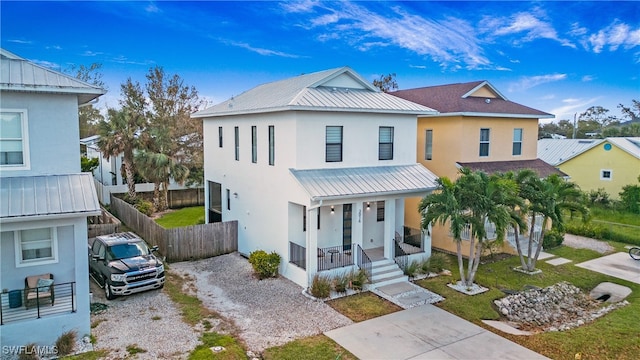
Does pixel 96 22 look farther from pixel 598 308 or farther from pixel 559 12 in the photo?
pixel 598 308

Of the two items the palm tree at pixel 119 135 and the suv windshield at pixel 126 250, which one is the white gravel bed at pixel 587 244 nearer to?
the suv windshield at pixel 126 250

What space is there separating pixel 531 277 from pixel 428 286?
4.61 metres

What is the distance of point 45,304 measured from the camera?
1026 cm

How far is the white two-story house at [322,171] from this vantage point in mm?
14445

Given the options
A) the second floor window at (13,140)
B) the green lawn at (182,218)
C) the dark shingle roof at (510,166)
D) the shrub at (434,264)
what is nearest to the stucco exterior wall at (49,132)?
the second floor window at (13,140)

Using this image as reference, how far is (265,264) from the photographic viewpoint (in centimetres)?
1490

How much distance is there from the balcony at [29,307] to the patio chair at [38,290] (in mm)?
28

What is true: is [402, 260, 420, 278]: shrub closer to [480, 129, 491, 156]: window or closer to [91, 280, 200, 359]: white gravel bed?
[480, 129, 491, 156]: window

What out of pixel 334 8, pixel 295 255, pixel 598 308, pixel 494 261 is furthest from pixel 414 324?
pixel 334 8

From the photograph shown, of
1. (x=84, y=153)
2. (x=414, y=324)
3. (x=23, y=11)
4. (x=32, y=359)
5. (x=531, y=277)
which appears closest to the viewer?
(x=32, y=359)

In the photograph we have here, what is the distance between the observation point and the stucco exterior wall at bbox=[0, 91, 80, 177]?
400 inches

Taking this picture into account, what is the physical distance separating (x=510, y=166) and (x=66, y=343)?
19.6 meters

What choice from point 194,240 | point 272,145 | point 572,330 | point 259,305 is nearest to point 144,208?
point 194,240

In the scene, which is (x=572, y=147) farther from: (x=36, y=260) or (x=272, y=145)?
(x=36, y=260)
